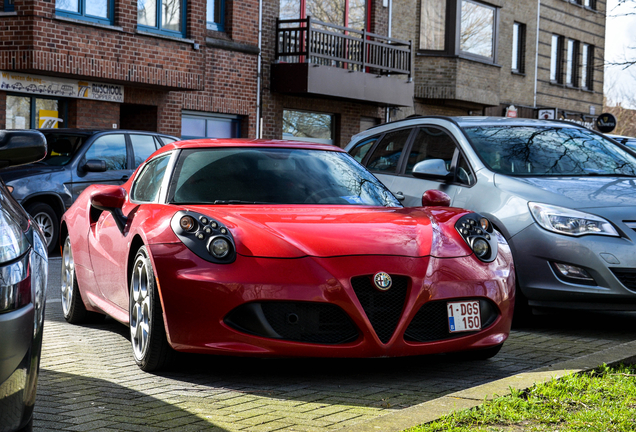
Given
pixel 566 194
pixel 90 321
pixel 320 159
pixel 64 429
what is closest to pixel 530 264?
pixel 566 194

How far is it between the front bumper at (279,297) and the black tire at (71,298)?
84.0 inches

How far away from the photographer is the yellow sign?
60.3 ft

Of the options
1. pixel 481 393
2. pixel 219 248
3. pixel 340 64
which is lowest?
pixel 481 393

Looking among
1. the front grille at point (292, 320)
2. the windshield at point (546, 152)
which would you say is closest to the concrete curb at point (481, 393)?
the front grille at point (292, 320)

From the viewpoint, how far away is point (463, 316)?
5.09 m

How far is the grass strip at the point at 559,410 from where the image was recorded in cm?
390

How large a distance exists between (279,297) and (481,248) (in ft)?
4.32

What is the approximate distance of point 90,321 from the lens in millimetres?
6969

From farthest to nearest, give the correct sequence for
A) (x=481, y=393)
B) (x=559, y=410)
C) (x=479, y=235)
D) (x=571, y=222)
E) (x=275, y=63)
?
(x=275, y=63)
(x=571, y=222)
(x=479, y=235)
(x=481, y=393)
(x=559, y=410)

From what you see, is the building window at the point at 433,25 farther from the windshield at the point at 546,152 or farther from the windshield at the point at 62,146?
the windshield at the point at 546,152

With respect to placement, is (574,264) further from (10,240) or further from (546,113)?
(546,113)

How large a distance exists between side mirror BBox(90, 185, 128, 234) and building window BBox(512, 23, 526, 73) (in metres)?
29.0

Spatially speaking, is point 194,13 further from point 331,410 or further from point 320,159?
point 331,410

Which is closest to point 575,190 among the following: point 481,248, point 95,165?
point 481,248
